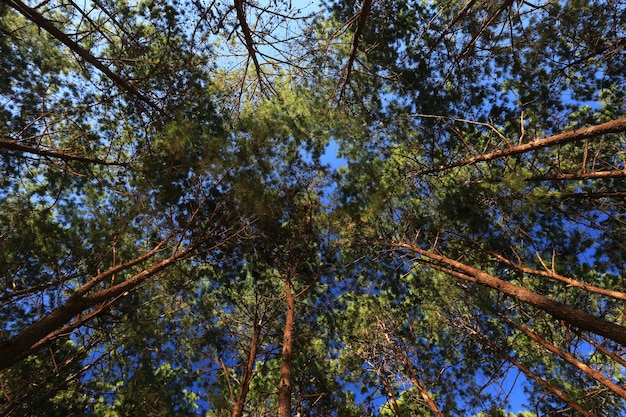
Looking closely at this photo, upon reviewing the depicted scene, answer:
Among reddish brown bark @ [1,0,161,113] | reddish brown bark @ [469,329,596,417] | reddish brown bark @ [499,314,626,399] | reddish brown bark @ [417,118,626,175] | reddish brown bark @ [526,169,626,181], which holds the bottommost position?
reddish brown bark @ [469,329,596,417]

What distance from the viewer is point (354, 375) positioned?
9.09 meters

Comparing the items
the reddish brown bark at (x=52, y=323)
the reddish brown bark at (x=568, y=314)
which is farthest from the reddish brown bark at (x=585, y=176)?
the reddish brown bark at (x=52, y=323)

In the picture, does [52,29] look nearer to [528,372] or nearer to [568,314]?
[568,314]

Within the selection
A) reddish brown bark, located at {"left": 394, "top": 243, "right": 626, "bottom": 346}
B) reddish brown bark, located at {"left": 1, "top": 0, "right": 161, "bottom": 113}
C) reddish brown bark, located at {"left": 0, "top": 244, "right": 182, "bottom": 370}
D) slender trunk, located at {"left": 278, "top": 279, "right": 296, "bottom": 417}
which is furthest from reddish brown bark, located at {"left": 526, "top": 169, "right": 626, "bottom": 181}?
reddish brown bark, located at {"left": 0, "top": 244, "right": 182, "bottom": 370}

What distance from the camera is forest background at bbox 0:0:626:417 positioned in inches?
226

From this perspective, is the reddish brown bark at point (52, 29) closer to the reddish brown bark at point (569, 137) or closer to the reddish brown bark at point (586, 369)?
the reddish brown bark at point (569, 137)

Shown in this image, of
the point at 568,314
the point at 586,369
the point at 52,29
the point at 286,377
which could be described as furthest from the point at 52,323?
the point at 586,369

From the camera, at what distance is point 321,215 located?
909 centimetres

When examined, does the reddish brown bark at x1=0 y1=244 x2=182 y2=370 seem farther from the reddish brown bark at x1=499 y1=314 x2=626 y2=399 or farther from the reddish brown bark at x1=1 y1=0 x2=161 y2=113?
the reddish brown bark at x1=499 y1=314 x2=626 y2=399

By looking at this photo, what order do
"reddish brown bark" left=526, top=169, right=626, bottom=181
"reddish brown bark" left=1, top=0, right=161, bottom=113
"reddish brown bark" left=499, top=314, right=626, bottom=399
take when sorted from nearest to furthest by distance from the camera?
"reddish brown bark" left=1, top=0, right=161, bottom=113 < "reddish brown bark" left=526, top=169, right=626, bottom=181 < "reddish brown bark" left=499, top=314, right=626, bottom=399

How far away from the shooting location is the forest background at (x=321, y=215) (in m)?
5.74

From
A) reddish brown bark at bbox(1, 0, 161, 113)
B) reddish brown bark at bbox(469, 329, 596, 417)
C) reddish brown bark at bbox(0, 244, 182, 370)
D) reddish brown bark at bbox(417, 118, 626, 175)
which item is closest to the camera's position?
reddish brown bark at bbox(0, 244, 182, 370)

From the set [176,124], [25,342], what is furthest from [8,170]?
[25,342]

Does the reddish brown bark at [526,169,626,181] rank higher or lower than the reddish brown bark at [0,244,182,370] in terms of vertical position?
higher
